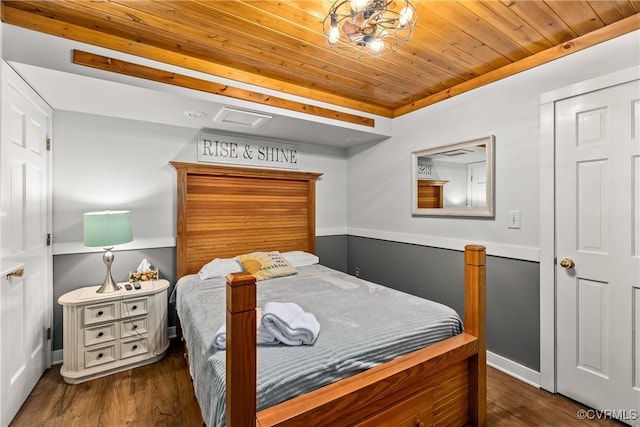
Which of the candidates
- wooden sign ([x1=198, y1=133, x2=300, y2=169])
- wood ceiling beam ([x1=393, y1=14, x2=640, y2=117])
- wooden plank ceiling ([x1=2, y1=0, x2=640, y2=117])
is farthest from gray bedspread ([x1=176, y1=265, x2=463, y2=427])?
wood ceiling beam ([x1=393, y1=14, x2=640, y2=117])

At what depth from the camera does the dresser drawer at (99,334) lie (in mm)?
2168

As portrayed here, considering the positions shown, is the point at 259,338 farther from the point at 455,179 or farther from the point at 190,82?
the point at 455,179

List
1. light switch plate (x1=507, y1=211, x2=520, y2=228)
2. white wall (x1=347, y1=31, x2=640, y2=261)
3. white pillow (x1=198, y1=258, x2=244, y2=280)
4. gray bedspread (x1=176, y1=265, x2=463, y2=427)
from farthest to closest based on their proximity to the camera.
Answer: white pillow (x1=198, y1=258, x2=244, y2=280)
light switch plate (x1=507, y1=211, x2=520, y2=228)
white wall (x1=347, y1=31, x2=640, y2=261)
gray bedspread (x1=176, y1=265, x2=463, y2=427)

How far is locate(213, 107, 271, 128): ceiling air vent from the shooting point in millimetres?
2408

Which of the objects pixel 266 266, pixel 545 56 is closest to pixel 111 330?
pixel 266 266

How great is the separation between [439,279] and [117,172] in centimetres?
316

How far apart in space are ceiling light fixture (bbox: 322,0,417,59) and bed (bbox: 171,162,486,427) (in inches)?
51.0

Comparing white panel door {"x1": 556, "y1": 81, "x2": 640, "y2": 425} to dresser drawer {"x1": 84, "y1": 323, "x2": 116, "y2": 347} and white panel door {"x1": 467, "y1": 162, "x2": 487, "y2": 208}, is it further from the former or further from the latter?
dresser drawer {"x1": 84, "y1": 323, "x2": 116, "y2": 347}

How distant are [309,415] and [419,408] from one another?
0.69m

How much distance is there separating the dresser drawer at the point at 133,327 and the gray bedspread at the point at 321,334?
38 cm

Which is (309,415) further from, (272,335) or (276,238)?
(276,238)

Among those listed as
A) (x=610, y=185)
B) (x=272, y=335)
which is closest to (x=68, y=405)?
(x=272, y=335)

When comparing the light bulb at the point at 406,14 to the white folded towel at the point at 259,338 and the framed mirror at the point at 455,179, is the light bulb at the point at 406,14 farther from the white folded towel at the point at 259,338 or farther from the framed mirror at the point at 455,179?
the white folded towel at the point at 259,338

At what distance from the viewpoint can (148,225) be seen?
2.74 meters
